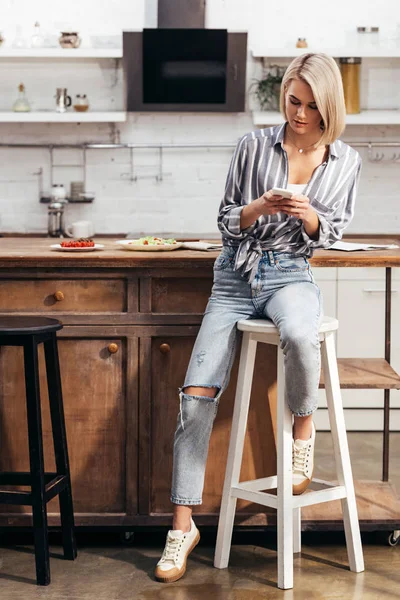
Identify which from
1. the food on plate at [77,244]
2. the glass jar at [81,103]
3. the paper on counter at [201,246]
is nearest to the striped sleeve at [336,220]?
the paper on counter at [201,246]

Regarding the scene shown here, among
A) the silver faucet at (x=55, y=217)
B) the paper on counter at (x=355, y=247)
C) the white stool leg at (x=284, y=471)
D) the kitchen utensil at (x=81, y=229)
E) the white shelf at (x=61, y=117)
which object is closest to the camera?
the white stool leg at (x=284, y=471)

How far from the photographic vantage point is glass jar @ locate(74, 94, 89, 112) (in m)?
5.54

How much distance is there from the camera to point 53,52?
5402mm

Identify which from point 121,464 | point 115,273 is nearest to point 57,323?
point 115,273

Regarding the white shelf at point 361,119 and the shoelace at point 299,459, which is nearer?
the shoelace at point 299,459

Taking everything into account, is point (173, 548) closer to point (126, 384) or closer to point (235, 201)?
point (126, 384)

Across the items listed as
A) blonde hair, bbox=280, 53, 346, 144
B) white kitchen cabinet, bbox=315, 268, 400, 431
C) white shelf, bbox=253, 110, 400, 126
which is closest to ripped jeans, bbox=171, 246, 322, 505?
blonde hair, bbox=280, 53, 346, 144

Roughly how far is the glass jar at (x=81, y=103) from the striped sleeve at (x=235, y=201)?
2730 mm

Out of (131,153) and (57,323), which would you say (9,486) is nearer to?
(57,323)

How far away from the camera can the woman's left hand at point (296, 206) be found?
2.76m

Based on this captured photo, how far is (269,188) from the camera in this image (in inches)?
117

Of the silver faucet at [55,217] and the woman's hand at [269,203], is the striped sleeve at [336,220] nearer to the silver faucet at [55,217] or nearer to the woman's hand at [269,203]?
the woman's hand at [269,203]

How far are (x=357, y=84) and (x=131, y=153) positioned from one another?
143 cm

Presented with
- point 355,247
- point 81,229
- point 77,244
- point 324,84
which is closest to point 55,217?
point 81,229
